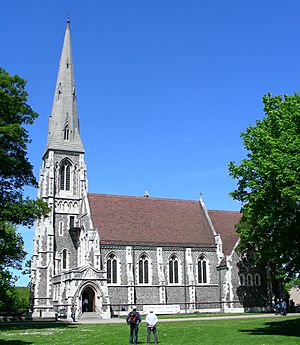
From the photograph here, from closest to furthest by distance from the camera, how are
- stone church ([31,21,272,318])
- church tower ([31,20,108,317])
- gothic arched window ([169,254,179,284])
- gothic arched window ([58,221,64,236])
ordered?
church tower ([31,20,108,317]) → stone church ([31,21,272,318]) → gothic arched window ([169,254,179,284]) → gothic arched window ([58,221,64,236])

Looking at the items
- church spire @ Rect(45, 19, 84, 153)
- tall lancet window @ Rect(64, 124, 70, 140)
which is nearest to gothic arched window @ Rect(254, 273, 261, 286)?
church spire @ Rect(45, 19, 84, 153)

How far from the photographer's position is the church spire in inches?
2239

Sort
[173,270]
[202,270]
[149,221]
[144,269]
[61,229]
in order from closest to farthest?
[144,269] < [173,270] < [202,270] < [149,221] < [61,229]

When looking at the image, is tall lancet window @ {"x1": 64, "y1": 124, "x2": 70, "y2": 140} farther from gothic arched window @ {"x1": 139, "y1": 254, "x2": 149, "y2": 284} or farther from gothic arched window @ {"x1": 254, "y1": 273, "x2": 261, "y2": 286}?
gothic arched window @ {"x1": 254, "y1": 273, "x2": 261, "y2": 286}

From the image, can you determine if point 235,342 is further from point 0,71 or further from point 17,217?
point 0,71

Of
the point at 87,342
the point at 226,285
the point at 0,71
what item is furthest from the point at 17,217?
the point at 226,285

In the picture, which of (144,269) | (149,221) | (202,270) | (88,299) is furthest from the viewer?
(149,221)

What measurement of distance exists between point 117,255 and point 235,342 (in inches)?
1115

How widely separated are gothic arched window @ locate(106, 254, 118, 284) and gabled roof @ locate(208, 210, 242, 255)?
12.0m

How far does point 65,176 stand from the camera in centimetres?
5544

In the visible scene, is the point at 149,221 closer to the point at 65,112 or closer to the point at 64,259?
the point at 64,259

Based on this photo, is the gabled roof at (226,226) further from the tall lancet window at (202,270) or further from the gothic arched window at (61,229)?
the gothic arched window at (61,229)

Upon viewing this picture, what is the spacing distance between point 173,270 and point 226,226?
8933 millimetres

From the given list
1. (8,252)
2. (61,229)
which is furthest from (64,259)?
(8,252)
